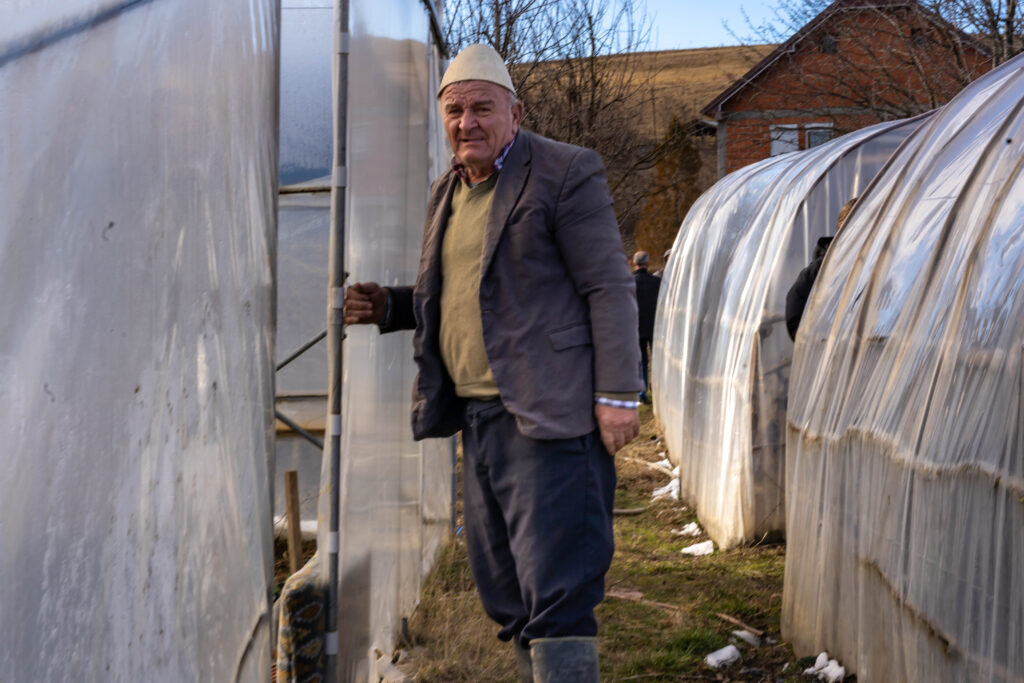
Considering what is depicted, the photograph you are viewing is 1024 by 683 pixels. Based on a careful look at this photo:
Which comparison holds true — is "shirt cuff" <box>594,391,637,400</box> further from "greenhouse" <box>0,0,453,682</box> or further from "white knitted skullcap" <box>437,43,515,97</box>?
"white knitted skullcap" <box>437,43,515,97</box>

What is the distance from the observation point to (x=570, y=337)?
2.70 metres

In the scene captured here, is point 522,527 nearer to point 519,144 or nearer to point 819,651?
point 519,144

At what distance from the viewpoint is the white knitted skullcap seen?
9.26ft

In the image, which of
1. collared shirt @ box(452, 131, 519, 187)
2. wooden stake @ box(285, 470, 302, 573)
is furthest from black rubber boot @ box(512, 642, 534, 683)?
wooden stake @ box(285, 470, 302, 573)

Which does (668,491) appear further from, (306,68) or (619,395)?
(619,395)

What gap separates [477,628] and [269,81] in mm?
2446

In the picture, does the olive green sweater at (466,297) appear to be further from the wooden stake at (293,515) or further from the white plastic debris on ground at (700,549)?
the white plastic debris on ground at (700,549)

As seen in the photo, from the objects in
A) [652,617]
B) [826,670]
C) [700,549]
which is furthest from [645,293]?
[826,670]

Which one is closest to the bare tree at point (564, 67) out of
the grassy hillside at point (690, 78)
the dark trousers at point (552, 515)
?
the dark trousers at point (552, 515)

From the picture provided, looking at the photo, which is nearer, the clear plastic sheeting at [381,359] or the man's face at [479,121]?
the man's face at [479,121]

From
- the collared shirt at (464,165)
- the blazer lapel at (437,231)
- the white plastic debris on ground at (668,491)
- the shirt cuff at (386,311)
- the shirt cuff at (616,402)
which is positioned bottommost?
the white plastic debris on ground at (668,491)

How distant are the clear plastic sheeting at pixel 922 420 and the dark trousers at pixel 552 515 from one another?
33.1 inches

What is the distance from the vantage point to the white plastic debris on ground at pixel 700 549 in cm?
584

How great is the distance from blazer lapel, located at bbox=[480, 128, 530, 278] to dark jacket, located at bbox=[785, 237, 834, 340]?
9.17 ft
